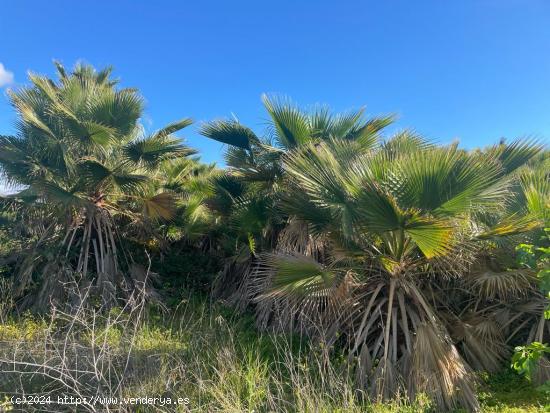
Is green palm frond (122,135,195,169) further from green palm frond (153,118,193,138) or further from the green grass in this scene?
the green grass

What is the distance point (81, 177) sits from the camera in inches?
288

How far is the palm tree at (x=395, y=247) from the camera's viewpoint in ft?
13.7

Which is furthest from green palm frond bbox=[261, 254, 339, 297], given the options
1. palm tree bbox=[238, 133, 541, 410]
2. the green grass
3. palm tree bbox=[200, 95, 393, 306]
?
palm tree bbox=[200, 95, 393, 306]

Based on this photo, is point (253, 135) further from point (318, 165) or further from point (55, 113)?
point (55, 113)

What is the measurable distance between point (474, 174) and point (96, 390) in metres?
4.32

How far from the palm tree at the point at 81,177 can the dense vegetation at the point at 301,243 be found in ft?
0.12

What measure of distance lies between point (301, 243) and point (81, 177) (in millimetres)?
4274

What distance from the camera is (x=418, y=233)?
13.7 ft

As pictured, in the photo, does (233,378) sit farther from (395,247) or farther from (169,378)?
(395,247)

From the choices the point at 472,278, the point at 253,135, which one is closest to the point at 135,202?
the point at 253,135

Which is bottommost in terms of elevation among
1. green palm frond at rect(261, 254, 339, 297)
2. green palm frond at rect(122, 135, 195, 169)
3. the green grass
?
the green grass

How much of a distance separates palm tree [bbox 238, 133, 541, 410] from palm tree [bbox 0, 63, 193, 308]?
3542 millimetres

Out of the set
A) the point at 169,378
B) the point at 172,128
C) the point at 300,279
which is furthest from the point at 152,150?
the point at 169,378

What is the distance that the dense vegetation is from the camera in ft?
13.8
